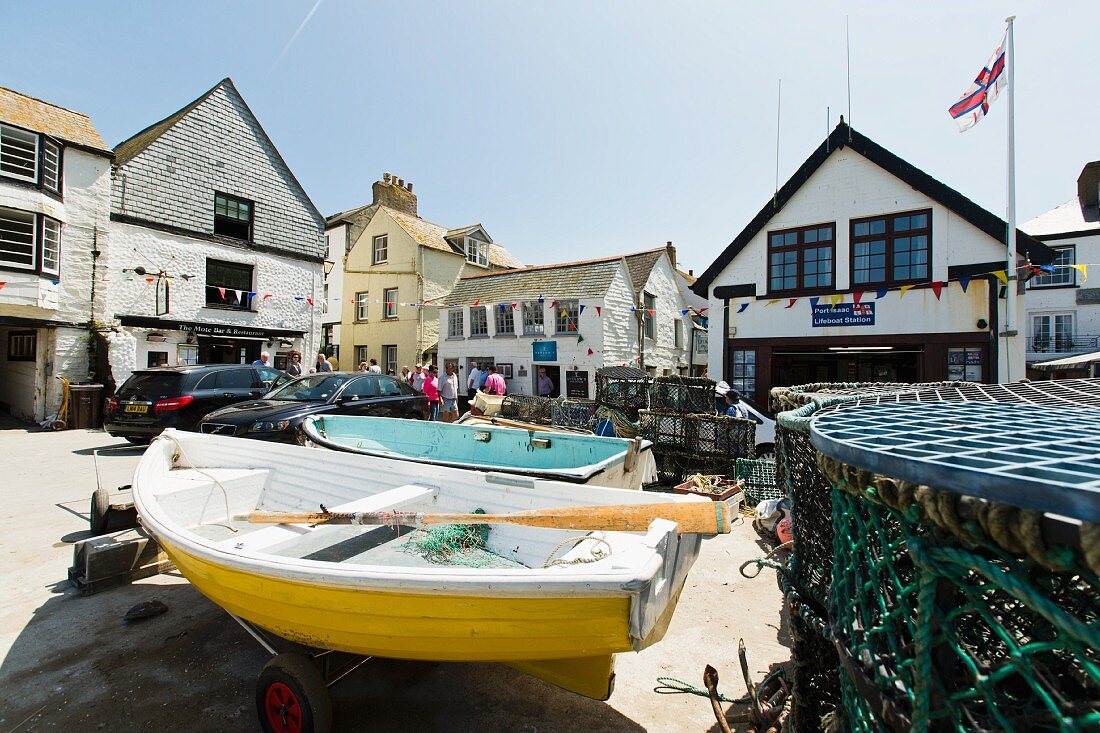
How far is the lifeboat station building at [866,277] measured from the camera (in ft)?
39.9

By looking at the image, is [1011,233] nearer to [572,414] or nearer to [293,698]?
[572,414]

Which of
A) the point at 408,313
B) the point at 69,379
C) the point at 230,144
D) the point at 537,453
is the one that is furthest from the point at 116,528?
the point at 408,313

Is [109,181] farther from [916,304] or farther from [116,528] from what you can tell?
[916,304]

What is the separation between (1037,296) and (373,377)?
31135 millimetres

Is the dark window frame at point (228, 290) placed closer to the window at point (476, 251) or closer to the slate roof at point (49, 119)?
the slate roof at point (49, 119)


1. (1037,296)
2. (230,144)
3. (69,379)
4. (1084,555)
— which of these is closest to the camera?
(1084,555)

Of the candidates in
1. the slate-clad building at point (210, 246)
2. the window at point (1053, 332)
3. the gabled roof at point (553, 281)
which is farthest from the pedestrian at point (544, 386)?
the window at point (1053, 332)

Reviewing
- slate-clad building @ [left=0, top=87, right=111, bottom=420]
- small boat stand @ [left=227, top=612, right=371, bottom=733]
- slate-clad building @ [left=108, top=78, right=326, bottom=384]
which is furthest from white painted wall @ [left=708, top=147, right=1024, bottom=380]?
slate-clad building @ [left=0, top=87, right=111, bottom=420]

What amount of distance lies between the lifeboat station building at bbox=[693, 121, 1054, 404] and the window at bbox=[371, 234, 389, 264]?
16894 millimetres

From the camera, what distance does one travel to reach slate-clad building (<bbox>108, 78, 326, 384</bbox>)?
52.1ft

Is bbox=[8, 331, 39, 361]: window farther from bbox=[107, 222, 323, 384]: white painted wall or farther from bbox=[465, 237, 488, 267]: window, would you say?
bbox=[465, 237, 488, 267]: window

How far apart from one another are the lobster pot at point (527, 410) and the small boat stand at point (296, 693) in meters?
8.44

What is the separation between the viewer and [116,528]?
5.27 m

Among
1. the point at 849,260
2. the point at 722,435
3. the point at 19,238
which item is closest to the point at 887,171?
the point at 849,260
